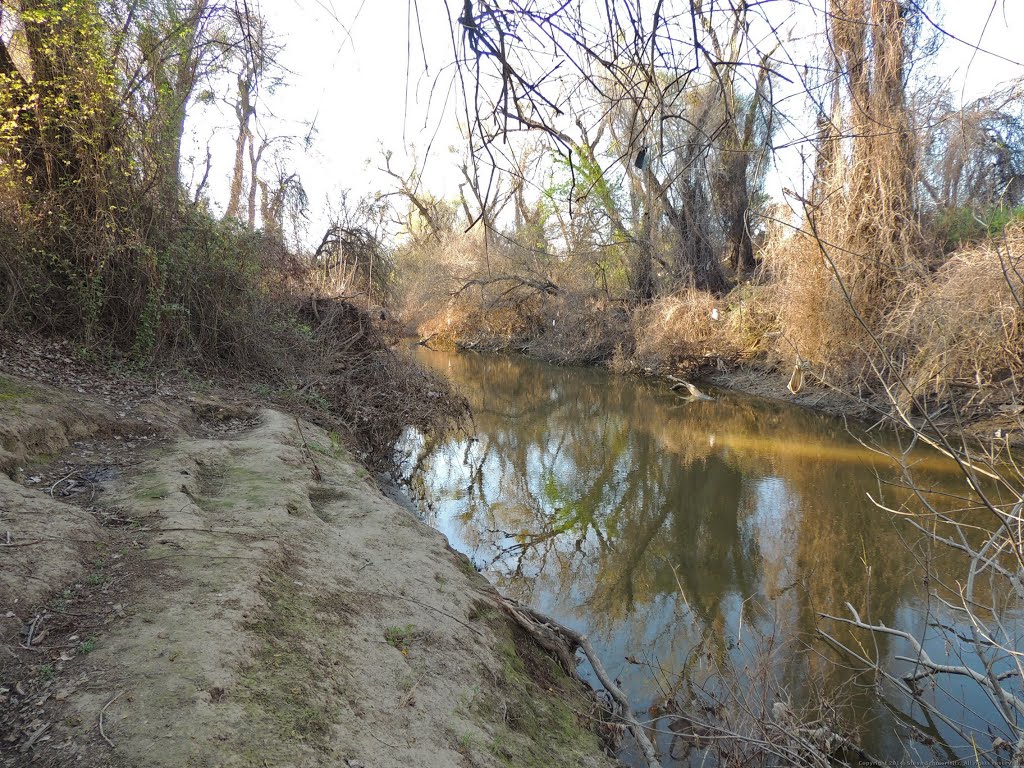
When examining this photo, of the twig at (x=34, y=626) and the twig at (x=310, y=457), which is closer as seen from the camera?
the twig at (x=34, y=626)

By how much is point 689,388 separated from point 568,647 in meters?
12.6

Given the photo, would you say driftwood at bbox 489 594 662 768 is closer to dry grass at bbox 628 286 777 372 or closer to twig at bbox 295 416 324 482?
twig at bbox 295 416 324 482

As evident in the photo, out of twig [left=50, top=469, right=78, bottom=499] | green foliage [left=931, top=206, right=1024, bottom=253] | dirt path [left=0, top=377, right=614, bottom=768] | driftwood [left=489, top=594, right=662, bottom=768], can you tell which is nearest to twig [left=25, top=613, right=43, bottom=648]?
dirt path [left=0, top=377, right=614, bottom=768]

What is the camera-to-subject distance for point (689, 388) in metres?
16.1

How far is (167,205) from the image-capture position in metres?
7.00

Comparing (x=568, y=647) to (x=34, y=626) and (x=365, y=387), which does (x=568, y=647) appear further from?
(x=365, y=387)

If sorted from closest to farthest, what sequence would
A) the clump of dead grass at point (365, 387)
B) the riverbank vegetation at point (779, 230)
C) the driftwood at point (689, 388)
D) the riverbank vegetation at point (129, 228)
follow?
the riverbank vegetation at point (779, 230)
the riverbank vegetation at point (129, 228)
the clump of dead grass at point (365, 387)
the driftwood at point (689, 388)

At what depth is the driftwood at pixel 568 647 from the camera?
3.33 meters

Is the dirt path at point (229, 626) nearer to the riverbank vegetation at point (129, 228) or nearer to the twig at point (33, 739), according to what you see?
the twig at point (33, 739)

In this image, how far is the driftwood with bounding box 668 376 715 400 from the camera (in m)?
15.6

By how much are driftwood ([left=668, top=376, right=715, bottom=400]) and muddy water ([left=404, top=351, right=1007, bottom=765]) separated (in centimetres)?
183

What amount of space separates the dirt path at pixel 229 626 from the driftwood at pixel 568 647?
13 cm

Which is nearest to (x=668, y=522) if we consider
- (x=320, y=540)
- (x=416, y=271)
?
(x=320, y=540)

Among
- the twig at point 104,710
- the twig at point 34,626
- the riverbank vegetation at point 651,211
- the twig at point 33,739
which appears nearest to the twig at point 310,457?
the riverbank vegetation at point 651,211
